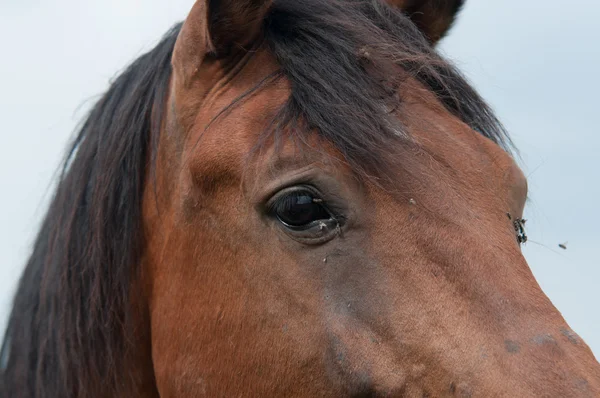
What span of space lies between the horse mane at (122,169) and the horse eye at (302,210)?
0.35m

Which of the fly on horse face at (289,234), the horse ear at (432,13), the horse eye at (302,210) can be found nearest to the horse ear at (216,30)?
the fly on horse face at (289,234)

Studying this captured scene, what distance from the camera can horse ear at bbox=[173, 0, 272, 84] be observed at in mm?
3055

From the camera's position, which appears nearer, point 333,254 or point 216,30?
point 333,254

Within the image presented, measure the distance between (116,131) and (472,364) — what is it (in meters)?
1.94

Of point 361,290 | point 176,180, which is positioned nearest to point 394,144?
point 361,290

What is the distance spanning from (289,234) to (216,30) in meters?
0.99

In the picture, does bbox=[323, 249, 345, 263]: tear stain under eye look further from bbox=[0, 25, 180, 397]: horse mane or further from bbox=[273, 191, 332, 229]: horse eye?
bbox=[0, 25, 180, 397]: horse mane

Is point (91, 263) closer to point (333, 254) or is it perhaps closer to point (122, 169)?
point (122, 169)

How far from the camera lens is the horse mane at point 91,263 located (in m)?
3.18

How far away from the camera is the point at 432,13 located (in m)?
3.88

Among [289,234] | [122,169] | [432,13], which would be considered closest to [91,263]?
[122,169]

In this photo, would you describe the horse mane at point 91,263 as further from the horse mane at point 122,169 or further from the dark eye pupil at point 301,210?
the dark eye pupil at point 301,210

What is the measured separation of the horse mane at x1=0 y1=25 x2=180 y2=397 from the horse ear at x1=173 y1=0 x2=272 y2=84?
0.23 meters

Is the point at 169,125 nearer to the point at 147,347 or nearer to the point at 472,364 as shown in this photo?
the point at 147,347
